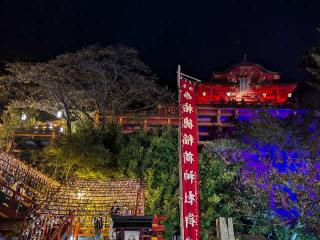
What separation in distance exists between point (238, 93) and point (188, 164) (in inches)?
875

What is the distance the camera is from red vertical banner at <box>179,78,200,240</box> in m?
9.27

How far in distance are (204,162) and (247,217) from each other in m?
3.40

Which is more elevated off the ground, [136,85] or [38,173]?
[136,85]

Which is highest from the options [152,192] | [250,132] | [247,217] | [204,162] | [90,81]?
[90,81]

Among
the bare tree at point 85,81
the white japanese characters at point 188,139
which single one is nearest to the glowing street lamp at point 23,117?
the bare tree at point 85,81

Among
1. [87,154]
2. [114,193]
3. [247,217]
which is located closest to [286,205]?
[247,217]

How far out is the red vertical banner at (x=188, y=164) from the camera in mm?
9266

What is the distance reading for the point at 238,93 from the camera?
30953 mm

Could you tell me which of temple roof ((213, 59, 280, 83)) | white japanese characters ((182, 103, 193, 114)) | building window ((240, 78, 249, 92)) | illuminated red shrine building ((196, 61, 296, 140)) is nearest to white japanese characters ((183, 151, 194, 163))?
white japanese characters ((182, 103, 193, 114))

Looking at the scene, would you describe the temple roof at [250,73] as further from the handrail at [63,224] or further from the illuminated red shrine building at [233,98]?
the handrail at [63,224]

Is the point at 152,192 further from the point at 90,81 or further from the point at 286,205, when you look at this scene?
the point at 90,81

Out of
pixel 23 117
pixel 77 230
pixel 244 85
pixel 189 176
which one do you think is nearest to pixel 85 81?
pixel 23 117

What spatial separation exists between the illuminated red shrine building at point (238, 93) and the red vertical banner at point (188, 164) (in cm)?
1290

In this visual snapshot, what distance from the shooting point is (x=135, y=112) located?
71.7 ft
